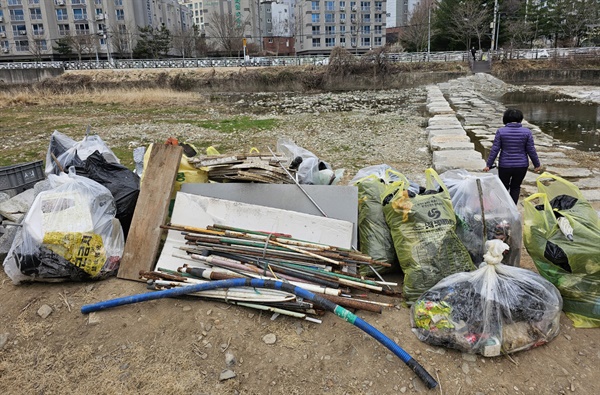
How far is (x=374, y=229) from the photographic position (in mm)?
3307

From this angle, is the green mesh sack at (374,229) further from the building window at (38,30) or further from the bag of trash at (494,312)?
the building window at (38,30)

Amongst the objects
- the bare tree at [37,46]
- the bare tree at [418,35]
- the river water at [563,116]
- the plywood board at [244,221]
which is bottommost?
the river water at [563,116]

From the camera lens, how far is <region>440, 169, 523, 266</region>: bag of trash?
9.77 ft

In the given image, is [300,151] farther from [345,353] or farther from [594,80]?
[594,80]

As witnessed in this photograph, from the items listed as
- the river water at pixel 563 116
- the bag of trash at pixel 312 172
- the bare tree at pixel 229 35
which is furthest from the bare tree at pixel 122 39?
the bag of trash at pixel 312 172

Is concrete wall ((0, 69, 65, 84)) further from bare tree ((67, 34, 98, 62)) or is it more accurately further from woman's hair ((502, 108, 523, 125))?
woman's hair ((502, 108, 523, 125))

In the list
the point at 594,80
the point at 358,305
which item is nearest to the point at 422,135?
the point at 358,305

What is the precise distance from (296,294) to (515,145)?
2.98 metres

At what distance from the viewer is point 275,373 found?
2338 mm

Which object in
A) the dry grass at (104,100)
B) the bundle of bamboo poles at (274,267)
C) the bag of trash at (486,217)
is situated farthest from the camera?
the dry grass at (104,100)

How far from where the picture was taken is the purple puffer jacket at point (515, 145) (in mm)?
4078

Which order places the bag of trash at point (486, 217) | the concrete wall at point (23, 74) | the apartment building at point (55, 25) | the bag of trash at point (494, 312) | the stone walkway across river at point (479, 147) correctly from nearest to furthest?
the bag of trash at point (494, 312), the bag of trash at point (486, 217), the stone walkway across river at point (479, 147), the concrete wall at point (23, 74), the apartment building at point (55, 25)

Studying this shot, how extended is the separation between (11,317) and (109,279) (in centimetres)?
68

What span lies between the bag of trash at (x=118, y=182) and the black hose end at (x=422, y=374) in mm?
2702
